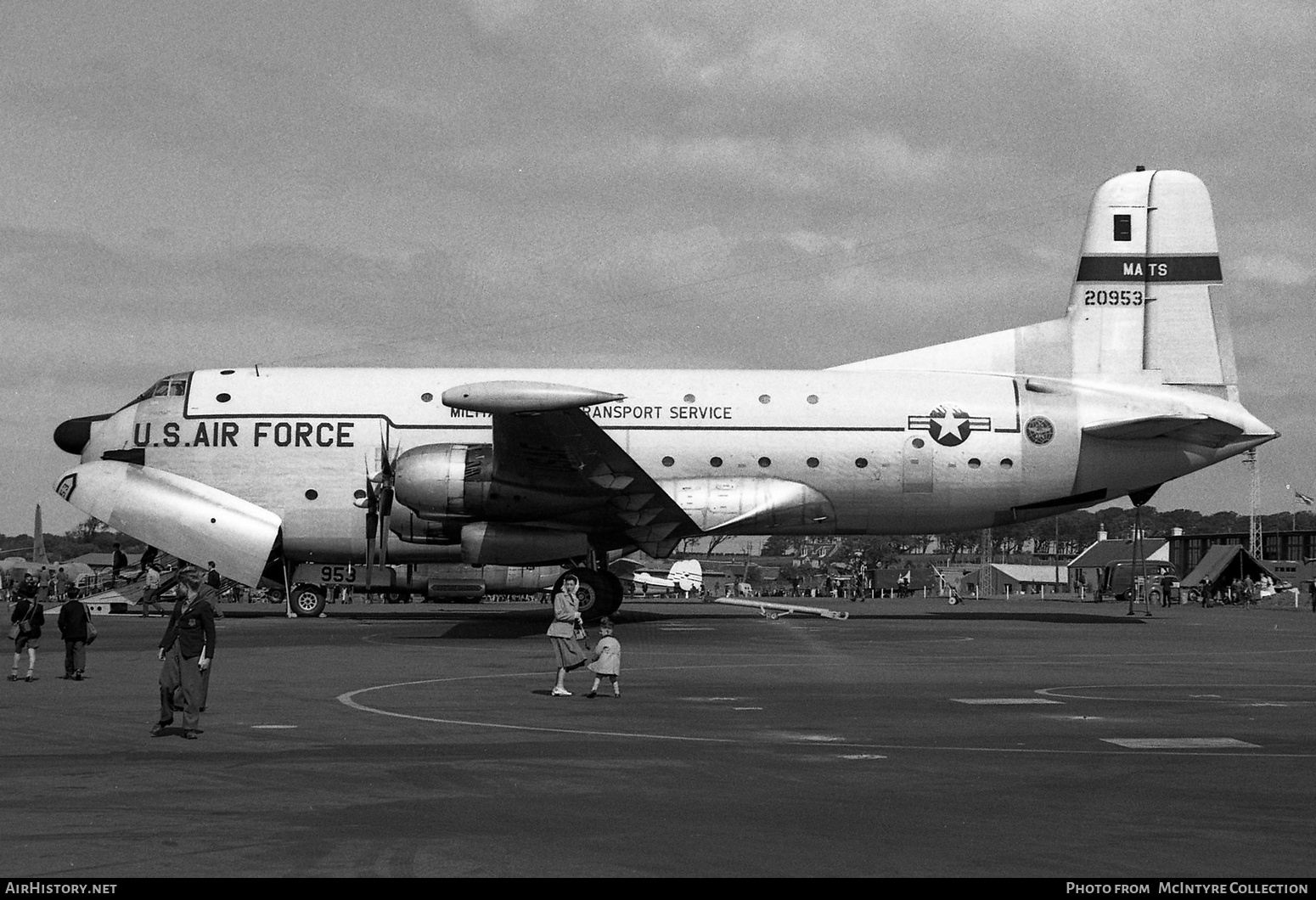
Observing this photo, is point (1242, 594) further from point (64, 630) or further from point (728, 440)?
point (64, 630)

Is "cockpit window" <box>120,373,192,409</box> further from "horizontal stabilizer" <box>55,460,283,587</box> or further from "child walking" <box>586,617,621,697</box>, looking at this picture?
"child walking" <box>586,617,621,697</box>

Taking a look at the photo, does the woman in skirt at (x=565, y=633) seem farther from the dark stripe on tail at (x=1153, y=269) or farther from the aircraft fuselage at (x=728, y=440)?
the dark stripe on tail at (x=1153, y=269)

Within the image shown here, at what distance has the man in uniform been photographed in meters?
Answer: 14.4

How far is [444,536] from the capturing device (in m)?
34.1

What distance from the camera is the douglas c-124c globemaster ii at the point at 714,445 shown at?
34.4 m

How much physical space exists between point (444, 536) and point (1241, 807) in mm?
25895

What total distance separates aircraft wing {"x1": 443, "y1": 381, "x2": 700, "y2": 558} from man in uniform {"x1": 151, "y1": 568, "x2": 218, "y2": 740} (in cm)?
1161

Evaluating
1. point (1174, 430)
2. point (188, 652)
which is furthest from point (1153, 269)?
point (188, 652)

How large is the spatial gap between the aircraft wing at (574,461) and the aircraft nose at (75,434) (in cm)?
1283

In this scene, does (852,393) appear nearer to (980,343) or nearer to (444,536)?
(980,343)

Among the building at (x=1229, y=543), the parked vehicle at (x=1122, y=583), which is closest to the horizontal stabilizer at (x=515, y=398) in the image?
the parked vehicle at (x=1122, y=583)

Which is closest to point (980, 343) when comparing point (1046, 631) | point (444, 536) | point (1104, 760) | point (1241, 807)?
point (1046, 631)

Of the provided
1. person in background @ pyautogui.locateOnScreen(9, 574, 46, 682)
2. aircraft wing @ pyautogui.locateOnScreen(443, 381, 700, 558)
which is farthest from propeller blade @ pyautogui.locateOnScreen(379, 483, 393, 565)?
person in background @ pyautogui.locateOnScreen(9, 574, 46, 682)

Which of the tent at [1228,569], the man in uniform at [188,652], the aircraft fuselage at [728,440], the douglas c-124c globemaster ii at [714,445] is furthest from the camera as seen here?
the tent at [1228,569]
